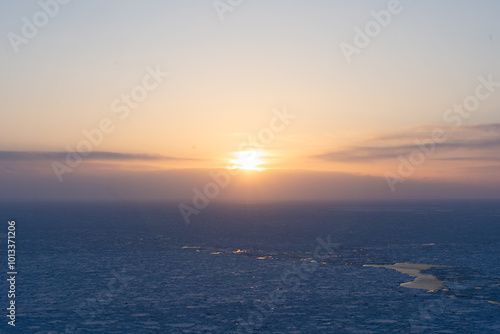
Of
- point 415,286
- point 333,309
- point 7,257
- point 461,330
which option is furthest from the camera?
point 7,257

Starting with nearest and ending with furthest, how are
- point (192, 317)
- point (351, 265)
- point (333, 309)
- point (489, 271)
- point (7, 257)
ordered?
point (192, 317) < point (333, 309) < point (489, 271) < point (351, 265) < point (7, 257)

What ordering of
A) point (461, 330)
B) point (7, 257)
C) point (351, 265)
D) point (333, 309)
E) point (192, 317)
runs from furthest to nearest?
1. point (7, 257)
2. point (351, 265)
3. point (333, 309)
4. point (192, 317)
5. point (461, 330)

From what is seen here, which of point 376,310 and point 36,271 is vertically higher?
point 36,271

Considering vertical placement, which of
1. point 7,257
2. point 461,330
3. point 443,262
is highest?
point 7,257

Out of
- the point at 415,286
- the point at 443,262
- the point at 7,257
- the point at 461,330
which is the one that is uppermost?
the point at 7,257

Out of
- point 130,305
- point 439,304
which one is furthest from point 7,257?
point 439,304

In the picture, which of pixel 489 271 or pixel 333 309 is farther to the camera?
pixel 489 271

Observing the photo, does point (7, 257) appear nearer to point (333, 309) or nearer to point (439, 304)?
point (333, 309)

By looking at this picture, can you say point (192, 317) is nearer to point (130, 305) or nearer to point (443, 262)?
point (130, 305)

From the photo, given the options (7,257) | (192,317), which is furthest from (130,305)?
(7,257)
